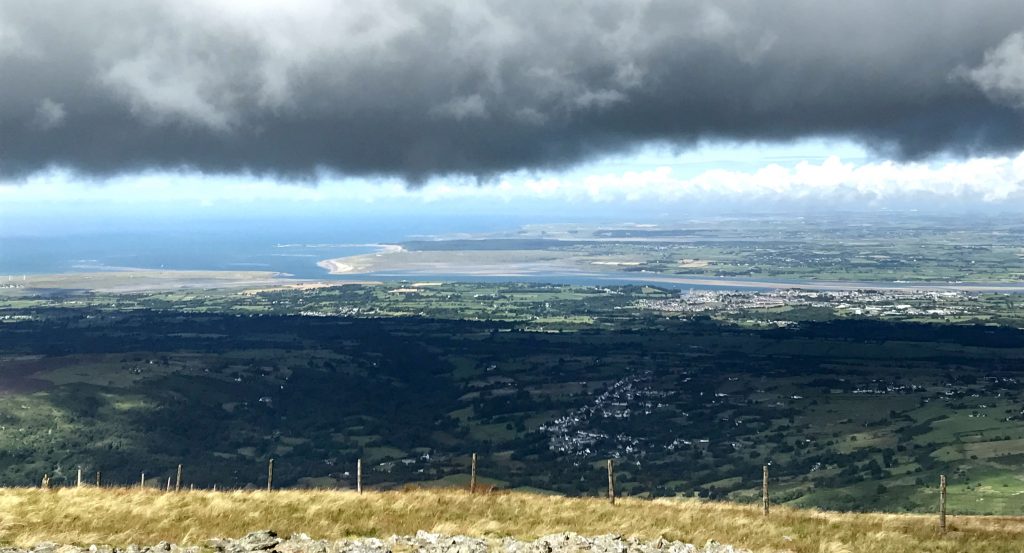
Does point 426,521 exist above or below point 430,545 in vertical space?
below

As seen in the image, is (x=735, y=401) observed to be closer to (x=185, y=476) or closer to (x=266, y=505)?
(x=185, y=476)

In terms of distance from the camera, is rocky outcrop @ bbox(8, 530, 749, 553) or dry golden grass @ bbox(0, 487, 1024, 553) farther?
dry golden grass @ bbox(0, 487, 1024, 553)

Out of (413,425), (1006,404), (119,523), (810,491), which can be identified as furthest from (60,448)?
(1006,404)

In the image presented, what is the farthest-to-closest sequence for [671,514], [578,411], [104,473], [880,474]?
[578,411] → [104,473] → [880,474] → [671,514]

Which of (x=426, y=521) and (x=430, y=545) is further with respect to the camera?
(x=426, y=521)
